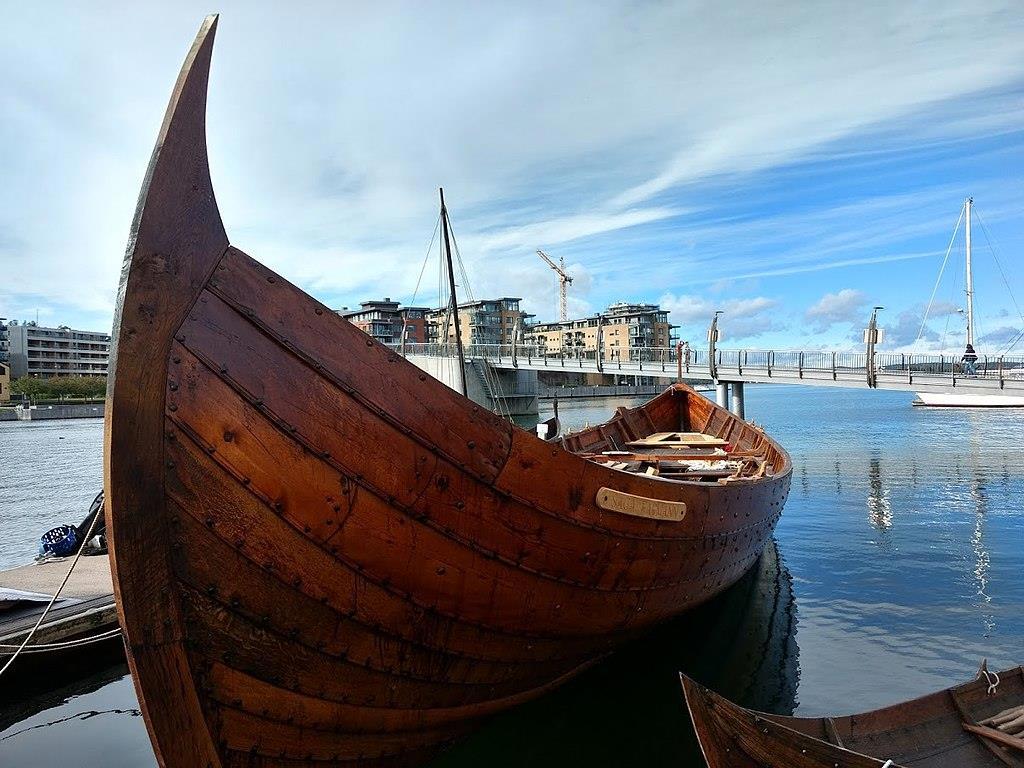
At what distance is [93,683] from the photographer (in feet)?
29.0

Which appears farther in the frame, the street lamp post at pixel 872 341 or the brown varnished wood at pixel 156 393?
the street lamp post at pixel 872 341

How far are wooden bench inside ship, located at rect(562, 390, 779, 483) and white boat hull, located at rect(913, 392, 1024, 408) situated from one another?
52.6m

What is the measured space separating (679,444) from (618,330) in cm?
10048

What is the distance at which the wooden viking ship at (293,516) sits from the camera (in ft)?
10.6

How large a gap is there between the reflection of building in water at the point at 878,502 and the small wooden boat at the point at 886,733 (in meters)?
12.1

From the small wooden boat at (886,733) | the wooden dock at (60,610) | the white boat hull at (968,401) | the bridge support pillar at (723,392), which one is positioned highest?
the bridge support pillar at (723,392)

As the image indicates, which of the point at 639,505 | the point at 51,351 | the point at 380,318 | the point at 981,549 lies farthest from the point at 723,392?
the point at 51,351

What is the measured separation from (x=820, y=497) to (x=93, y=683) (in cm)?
1891

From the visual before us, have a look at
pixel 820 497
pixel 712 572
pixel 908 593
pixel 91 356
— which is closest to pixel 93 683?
pixel 712 572

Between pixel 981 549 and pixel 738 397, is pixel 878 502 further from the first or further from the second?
pixel 738 397

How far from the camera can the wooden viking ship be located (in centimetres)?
322

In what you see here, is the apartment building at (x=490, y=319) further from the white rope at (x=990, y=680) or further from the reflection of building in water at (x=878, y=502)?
the white rope at (x=990, y=680)

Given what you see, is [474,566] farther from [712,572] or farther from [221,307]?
[712,572]

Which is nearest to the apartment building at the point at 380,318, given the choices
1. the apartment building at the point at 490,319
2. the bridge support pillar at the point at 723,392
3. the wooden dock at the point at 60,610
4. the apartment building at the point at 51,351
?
the apartment building at the point at 490,319
